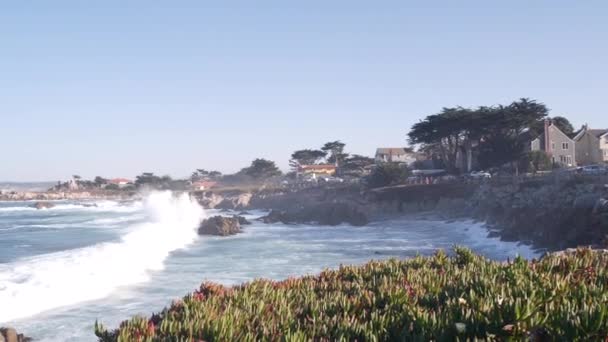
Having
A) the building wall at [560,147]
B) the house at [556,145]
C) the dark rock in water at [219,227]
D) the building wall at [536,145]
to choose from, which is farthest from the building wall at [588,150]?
the dark rock in water at [219,227]

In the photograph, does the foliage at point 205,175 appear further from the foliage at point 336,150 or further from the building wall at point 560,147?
the building wall at point 560,147

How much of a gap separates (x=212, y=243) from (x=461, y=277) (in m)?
Result: 36.2

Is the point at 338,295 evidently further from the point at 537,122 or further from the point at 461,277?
the point at 537,122

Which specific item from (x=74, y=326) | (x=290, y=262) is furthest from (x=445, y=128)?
(x=74, y=326)

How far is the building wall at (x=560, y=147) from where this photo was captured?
226 feet

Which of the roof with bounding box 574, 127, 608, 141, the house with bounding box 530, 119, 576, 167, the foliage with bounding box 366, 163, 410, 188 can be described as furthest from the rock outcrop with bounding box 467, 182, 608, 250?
the roof with bounding box 574, 127, 608, 141

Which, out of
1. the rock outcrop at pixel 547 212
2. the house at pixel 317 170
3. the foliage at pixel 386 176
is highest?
the house at pixel 317 170

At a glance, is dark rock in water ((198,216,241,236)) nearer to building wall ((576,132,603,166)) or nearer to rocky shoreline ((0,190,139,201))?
building wall ((576,132,603,166))

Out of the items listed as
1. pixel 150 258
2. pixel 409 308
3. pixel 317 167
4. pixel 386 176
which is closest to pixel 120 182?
pixel 317 167

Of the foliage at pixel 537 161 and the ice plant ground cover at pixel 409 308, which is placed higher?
the foliage at pixel 537 161

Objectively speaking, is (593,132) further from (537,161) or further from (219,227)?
(219,227)

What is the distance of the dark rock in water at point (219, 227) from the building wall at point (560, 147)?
38.3 metres

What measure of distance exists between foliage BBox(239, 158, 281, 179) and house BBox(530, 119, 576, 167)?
59.8m

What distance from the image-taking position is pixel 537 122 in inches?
2638
